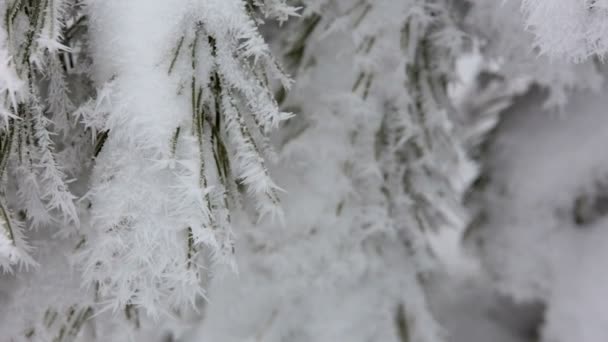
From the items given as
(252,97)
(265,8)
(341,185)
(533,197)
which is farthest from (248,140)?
(533,197)

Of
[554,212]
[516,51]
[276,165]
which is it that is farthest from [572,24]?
[554,212]

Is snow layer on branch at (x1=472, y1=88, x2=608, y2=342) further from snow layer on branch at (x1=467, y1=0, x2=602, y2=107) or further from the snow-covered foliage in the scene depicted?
snow layer on branch at (x1=467, y1=0, x2=602, y2=107)

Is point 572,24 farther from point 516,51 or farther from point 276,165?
point 276,165

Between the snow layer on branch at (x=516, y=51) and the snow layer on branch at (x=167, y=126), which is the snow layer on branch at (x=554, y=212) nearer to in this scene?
the snow layer on branch at (x=516, y=51)

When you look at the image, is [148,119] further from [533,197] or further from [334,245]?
[533,197]

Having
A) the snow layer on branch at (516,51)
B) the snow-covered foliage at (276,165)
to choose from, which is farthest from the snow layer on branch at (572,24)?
the snow layer on branch at (516,51)

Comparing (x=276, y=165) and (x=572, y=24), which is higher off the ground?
(x=572, y=24)

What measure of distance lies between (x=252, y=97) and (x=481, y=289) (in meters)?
1.54

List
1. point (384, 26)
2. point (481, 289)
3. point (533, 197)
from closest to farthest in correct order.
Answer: point (384, 26) < point (533, 197) < point (481, 289)

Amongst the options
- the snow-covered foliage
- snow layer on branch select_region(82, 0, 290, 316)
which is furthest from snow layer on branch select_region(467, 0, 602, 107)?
snow layer on branch select_region(82, 0, 290, 316)

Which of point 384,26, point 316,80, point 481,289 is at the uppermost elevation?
point 384,26

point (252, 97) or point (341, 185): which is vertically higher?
point (252, 97)

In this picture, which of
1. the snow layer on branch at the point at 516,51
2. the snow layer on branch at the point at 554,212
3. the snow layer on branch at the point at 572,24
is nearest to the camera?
the snow layer on branch at the point at 572,24

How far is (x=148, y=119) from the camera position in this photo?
668 millimetres
